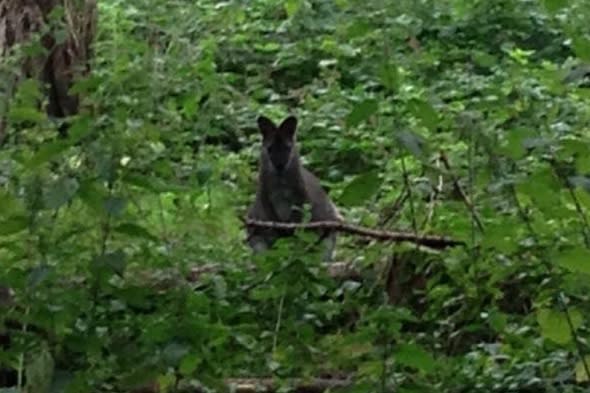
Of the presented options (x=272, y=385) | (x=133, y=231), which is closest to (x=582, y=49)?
(x=133, y=231)

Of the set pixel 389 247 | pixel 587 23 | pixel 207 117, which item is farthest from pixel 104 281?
pixel 587 23

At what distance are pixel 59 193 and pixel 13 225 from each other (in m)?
0.18

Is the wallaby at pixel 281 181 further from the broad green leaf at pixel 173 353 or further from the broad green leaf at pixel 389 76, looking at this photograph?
the broad green leaf at pixel 173 353

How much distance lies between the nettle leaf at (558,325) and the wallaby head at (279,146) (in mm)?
5310

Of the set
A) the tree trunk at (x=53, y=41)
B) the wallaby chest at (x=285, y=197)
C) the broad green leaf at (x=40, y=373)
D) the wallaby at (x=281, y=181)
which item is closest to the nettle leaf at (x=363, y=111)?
the broad green leaf at (x=40, y=373)

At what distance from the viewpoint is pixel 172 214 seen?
22.0 feet

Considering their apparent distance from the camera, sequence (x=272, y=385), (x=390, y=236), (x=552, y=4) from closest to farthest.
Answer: (x=552, y=4), (x=272, y=385), (x=390, y=236)

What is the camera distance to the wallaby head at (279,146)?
29.7 feet

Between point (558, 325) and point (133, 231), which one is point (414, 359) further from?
point (133, 231)

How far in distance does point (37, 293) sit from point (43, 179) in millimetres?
313

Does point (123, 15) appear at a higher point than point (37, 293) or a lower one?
Answer: lower

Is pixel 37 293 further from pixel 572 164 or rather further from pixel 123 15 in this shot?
pixel 123 15

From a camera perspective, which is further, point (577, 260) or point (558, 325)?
point (558, 325)

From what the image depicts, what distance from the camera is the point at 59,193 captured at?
11.0 ft
